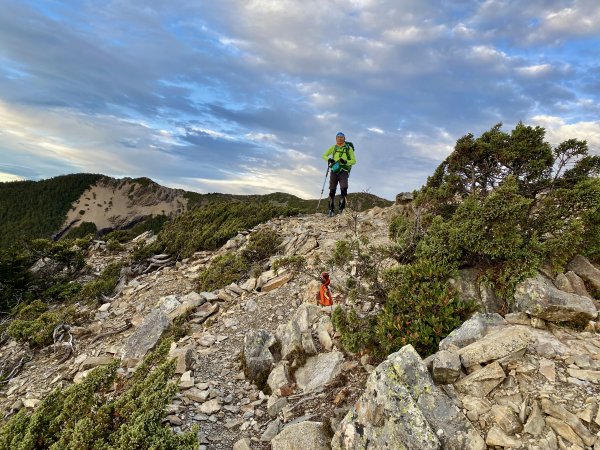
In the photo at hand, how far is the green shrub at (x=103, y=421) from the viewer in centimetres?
484

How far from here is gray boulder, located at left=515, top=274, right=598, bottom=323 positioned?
5.84 m

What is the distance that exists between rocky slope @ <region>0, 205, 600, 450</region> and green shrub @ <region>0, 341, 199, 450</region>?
3.66ft

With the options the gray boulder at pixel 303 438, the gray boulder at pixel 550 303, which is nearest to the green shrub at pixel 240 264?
the gray boulder at pixel 303 438

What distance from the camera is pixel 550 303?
20.9 ft

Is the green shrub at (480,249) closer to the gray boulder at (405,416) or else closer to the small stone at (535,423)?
the gray boulder at (405,416)

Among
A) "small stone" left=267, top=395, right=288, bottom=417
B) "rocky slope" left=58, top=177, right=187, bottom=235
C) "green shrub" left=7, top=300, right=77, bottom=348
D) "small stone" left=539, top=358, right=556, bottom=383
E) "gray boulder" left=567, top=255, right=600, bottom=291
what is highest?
"rocky slope" left=58, top=177, right=187, bottom=235

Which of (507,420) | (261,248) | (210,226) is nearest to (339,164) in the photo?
(261,248)

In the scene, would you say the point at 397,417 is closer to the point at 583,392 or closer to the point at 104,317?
the point at 583,392

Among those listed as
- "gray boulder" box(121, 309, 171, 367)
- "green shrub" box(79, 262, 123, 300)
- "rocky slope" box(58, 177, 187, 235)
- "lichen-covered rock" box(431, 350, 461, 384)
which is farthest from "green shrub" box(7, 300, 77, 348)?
"rocky slope" box(58, 177, 187, 235)

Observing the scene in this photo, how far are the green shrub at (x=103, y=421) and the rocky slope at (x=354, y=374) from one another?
112 cm

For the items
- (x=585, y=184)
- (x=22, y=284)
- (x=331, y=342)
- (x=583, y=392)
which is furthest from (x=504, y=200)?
(x=22, y=284)

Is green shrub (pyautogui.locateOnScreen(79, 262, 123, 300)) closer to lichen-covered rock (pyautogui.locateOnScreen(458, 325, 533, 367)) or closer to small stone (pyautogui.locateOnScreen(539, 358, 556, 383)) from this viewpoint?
lichen-covered rock (pyautogui.locateOnScreen(458, 325, 533, 367))

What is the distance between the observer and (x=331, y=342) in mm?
7852

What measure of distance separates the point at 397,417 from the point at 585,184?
22.7 feet
